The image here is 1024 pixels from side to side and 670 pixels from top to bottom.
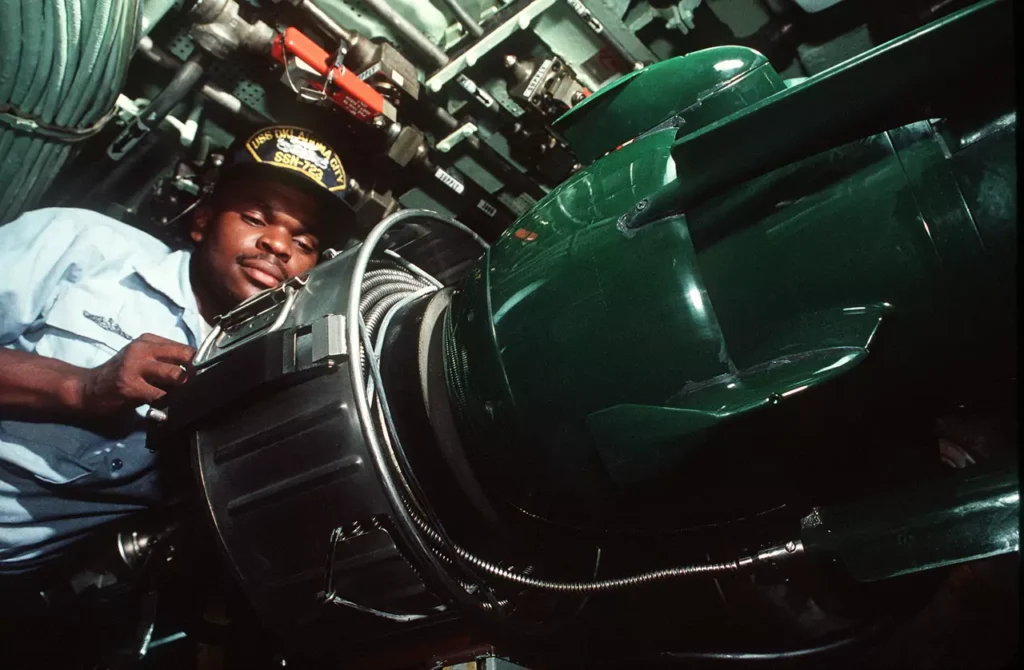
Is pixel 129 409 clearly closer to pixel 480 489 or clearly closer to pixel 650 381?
pixel 480 489

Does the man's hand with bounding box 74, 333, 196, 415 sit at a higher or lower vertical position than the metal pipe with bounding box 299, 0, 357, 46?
lower

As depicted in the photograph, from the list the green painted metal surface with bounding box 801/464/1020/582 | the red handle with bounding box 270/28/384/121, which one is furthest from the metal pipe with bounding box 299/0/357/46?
the green painted metal surface with bounding box 801/464/1020/582

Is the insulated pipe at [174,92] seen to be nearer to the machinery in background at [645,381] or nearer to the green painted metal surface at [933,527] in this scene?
the machinery in background at [645,381]

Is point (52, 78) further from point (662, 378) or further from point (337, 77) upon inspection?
point (662, 378)

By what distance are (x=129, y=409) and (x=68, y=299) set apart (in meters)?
0.41

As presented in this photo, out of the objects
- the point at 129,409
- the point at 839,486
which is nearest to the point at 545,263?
the point at 839,486

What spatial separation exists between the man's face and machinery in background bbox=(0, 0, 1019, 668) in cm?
42

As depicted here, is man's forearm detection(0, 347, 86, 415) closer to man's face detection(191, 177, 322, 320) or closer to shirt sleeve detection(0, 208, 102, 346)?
shirt sleeve detection(0, 208, 102, 346)

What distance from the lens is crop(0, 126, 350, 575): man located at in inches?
45.4

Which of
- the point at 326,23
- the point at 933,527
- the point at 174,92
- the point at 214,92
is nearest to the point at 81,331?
the point at 174,92

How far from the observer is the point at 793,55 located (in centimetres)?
213

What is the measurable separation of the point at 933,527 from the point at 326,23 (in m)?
2.03

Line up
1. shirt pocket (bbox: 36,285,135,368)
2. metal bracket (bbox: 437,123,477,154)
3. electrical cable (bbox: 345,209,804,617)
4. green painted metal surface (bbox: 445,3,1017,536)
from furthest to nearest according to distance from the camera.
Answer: metal bracket (bbox: 437,123,477,154), shirt pocket (bbox: 36,285,135,368), electrical cable (bbox: 345,209,804,617), green painted metal surface (bbox: 445,3,1017,536)

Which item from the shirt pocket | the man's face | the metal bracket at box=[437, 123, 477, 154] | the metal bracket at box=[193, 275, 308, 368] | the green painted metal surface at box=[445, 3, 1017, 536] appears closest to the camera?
the green painted metal surface at box=[445, 3, 1017, 536]
